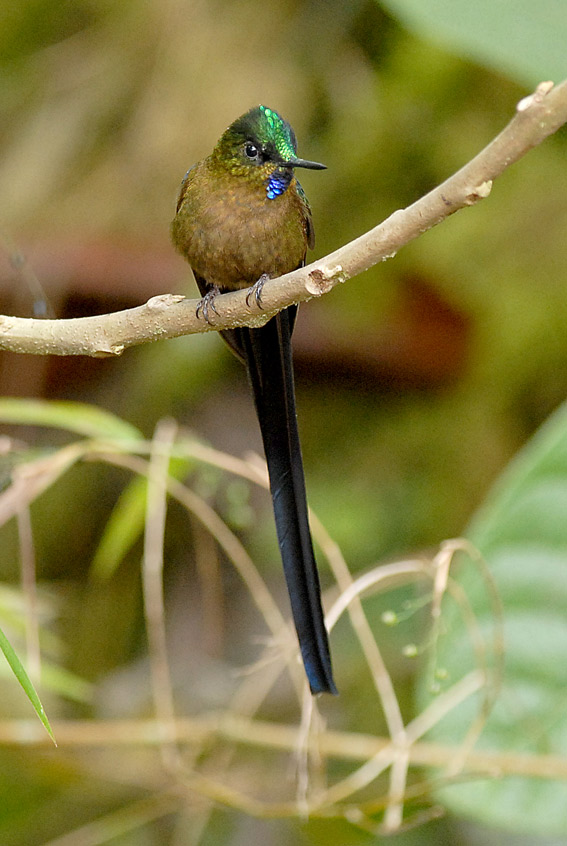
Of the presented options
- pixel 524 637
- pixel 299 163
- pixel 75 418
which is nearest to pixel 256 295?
pixel 299 163

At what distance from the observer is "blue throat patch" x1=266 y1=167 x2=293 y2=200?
1230 millimetres

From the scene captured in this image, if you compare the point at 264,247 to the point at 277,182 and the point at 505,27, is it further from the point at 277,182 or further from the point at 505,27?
the point at 505,27

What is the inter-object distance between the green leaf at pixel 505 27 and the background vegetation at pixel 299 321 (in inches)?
47.4

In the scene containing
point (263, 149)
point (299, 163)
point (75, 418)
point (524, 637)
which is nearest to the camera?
point (299, 163)

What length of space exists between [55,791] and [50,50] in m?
2.09

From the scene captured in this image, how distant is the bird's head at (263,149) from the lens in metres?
1.19

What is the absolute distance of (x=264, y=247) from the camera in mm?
1233

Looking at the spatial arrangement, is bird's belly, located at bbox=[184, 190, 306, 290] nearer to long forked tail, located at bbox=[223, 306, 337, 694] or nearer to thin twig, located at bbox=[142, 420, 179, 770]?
long forked tail, located at bbox=[223, 306, 337, 694]

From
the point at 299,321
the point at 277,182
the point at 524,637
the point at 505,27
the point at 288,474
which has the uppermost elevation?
the point at 299,321

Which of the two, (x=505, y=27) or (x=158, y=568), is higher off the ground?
(x=505, y=27)

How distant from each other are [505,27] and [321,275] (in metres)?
0.76

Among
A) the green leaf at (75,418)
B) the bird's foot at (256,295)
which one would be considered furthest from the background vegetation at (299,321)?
the bird's foot at (256,295)

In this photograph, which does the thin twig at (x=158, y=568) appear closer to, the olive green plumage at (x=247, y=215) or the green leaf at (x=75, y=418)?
the green leaf at (x=75, y=418)

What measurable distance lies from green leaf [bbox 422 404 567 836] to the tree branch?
0.65m
